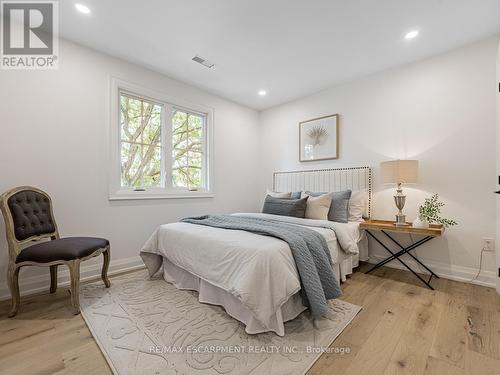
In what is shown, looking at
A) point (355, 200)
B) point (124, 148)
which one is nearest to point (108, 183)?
point (124, 148)

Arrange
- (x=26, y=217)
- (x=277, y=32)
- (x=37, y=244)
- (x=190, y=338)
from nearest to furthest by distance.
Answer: (x=190, y=338) → (x=37, y=244) → (x=26, y=217) → (x=277, y=32)

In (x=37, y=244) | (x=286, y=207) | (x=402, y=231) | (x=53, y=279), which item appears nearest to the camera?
(x=37, y=244)

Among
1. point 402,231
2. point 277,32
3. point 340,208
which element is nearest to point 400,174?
point 402,231

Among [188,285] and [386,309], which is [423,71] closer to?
[386,309]

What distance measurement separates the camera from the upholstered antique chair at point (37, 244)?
1.83 m

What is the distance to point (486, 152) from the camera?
2414 mm

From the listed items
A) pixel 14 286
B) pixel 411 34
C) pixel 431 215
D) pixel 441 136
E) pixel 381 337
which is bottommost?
pixel 381 337

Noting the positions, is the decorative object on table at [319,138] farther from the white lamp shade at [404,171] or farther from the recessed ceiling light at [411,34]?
the recessed ceiling light at [411,34]

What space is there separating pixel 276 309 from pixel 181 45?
2801mm

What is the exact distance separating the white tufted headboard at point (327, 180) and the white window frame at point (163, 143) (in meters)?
1.32

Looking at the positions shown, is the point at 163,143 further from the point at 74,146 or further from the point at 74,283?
the point at 74,283

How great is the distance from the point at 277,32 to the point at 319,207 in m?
2.00

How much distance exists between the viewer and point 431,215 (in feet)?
8.26

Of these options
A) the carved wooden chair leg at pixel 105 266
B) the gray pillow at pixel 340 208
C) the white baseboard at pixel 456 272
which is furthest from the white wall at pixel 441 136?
the carved wooden chair leg at pixel 105 266
